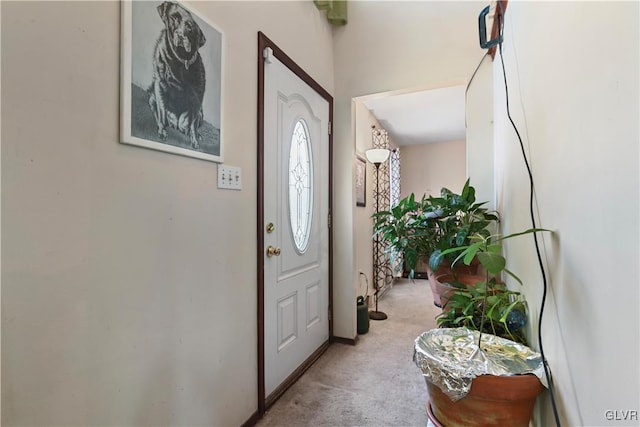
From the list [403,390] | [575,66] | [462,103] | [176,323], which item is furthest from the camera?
[462,103]

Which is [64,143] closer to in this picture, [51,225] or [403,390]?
[51,225]

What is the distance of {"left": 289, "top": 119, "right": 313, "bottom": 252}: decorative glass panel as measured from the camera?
6.26 ft

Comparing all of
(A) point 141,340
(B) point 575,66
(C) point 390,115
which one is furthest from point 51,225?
(C) point 390,115

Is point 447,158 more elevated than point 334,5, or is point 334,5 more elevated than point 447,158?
point 334,5

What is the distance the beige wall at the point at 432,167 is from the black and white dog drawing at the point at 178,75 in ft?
14.2

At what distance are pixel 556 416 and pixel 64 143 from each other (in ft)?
4.99

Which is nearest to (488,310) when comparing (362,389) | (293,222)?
(362,389)

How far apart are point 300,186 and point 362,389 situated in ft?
4.43

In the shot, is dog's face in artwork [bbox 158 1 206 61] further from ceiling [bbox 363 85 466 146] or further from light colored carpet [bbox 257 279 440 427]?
light colored carpet [bbox 257 279 440 427]

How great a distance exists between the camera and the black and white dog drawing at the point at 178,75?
1033 mm

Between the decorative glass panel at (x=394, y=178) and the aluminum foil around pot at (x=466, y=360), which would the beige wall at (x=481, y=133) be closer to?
the aluminum foil around pot at (x=466, y=360)

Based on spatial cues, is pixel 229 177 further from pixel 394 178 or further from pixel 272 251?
pixel 394 178

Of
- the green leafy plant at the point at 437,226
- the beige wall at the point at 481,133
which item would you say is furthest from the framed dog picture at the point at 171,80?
the beige wall at the point at 481,133

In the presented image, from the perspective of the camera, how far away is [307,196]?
6.79ft
